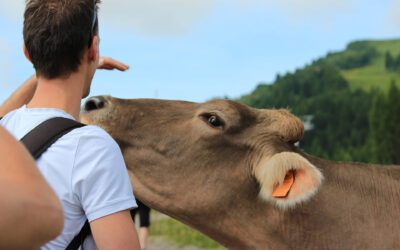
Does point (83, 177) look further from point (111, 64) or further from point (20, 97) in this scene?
point (111, 64)

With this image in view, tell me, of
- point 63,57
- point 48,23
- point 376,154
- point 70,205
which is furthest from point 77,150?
point 376,154

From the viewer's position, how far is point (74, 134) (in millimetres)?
1634

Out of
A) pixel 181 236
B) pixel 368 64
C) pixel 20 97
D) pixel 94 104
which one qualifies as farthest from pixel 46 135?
pixel 368 64

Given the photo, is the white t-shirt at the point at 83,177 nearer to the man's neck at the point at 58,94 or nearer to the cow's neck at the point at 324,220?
the man's neck at the point at 58,94

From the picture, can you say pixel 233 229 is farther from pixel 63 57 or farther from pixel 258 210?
pixel 63 57

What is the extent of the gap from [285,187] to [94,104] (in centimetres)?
151

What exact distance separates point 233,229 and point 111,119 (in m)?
1.22

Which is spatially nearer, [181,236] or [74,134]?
[74,134]

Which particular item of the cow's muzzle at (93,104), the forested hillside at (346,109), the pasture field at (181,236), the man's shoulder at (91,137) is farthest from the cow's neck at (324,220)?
the forested hillside at (346,109)

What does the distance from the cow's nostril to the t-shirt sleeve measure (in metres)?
1.70

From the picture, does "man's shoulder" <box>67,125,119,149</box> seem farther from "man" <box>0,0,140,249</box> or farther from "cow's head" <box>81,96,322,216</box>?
"cow's head" <box>81,96,322,216</box>

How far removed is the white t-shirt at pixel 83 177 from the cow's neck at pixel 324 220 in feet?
5.66

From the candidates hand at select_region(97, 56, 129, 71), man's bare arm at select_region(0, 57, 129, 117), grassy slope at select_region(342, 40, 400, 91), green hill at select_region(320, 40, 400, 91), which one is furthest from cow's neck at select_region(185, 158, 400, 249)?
green hill at select_region(320, 40, 400, 91)

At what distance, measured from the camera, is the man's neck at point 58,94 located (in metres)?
1.78
